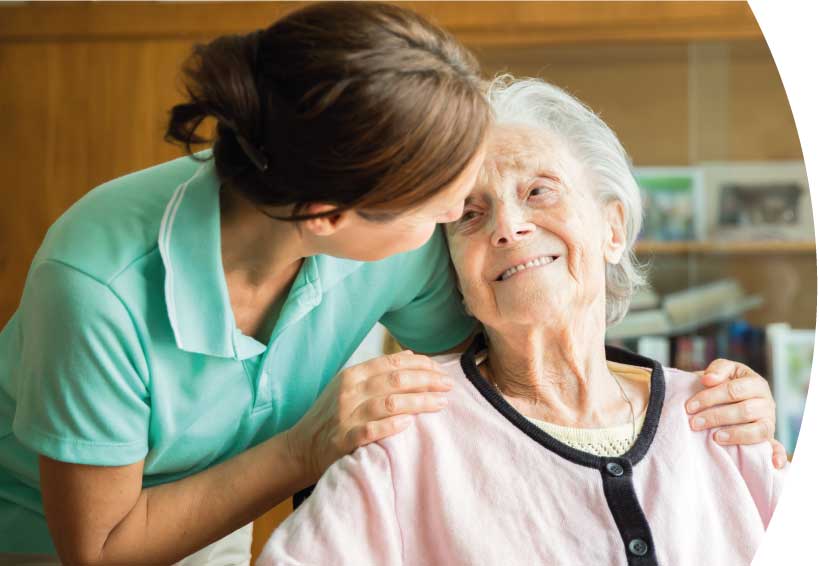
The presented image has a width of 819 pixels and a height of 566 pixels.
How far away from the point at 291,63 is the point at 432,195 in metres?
0.19

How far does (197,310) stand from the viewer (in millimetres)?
1059

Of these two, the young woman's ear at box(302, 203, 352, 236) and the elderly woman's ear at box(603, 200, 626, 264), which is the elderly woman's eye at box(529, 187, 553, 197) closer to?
the elderly woman's ear at box(603, 200, 626, 264)

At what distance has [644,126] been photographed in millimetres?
2783

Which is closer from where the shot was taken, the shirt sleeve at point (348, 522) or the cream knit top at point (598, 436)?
the shirt sleeve at point (348, 522)

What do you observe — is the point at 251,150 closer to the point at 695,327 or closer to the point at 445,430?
the point at 445,430

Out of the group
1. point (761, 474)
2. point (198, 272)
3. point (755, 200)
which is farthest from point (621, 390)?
point (755, 200)

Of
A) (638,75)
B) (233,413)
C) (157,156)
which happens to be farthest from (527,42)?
(233,413)

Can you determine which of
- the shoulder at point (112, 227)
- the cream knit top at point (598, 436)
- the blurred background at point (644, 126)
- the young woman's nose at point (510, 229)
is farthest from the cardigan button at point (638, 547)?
the blurred background at point (644, 126)

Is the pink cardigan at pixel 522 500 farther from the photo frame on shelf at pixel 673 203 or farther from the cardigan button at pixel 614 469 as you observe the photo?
the photo frame on shelf at pixel 673 203

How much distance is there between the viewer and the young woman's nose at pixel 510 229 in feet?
3.75

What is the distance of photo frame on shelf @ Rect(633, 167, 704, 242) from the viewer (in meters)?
2.79

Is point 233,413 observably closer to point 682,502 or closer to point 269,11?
point 682,502

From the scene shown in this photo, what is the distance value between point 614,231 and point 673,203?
5.38ft

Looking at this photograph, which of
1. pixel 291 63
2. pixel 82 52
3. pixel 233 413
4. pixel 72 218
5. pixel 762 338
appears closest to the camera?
pixel 291 63
